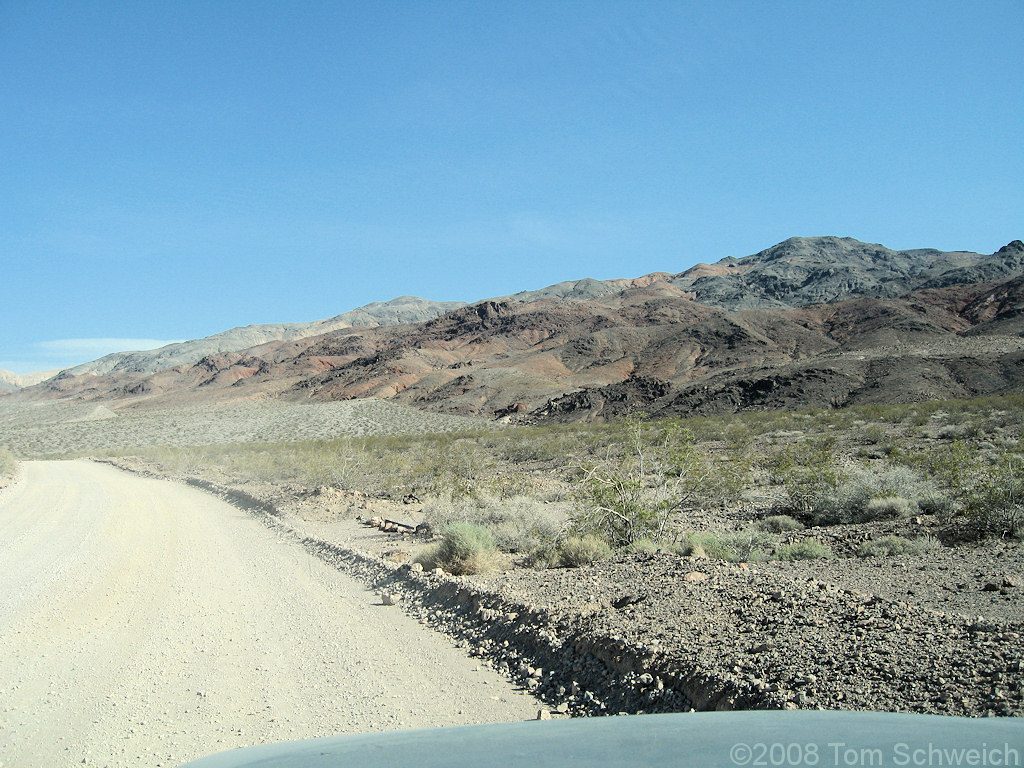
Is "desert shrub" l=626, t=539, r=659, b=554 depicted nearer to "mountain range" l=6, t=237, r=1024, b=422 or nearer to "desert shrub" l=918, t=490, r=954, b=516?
"desert shrub" l=918, t=490, r=954, b=516

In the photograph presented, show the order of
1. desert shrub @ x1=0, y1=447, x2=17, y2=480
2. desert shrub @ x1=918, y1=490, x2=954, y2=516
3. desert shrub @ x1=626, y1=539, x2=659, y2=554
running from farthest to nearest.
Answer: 1. desert shrub @ x1=0, y1=447, x2=17, y2=480
2. desert shrub @ x1=918, y1=490, x2=954, y2=516
3. desert shrub @ x1=626, y1=539, x2=659, y2=554

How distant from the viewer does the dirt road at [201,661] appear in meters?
4.81

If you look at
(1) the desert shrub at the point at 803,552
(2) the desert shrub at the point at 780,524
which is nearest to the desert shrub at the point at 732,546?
(1) the desert shrub at the point at 803,552

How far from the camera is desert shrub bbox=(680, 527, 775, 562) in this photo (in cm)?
927

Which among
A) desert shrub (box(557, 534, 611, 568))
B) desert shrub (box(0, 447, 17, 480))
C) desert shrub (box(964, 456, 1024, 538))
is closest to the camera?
desert shrub (box(557, 534, 611, 568))

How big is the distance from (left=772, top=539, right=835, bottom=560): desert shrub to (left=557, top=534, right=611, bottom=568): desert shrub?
2.39 m

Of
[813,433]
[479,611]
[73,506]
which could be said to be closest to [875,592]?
[479,611]

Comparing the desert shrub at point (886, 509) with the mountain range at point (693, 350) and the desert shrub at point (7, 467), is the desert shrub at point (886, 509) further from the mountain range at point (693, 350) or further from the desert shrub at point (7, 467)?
the mountain range at point (693, 350)

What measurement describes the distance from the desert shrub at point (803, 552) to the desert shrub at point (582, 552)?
2.39 m

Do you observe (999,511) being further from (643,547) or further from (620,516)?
(620,516)

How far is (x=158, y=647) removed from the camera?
6.70m

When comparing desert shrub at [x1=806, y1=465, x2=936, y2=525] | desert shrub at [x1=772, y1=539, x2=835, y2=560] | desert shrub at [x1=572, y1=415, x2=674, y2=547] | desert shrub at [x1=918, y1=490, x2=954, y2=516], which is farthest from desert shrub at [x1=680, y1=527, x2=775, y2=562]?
desert shrub at [x1=918, y1=490, x2=954, y2=516]

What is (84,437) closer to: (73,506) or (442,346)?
(73,506)

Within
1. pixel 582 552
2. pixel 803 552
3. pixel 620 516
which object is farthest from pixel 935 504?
pixel 582 552
